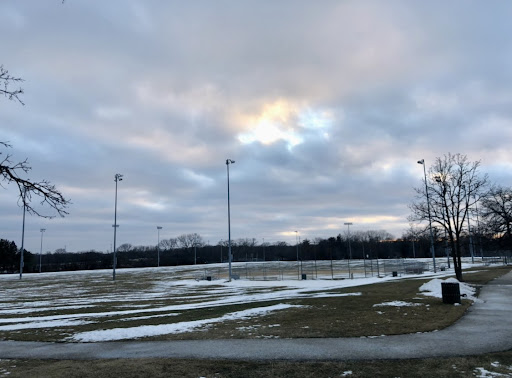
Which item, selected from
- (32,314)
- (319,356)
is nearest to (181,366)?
(319,356)

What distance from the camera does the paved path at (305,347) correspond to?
865 centimetres

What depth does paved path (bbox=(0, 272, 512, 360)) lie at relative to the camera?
8.65 metres

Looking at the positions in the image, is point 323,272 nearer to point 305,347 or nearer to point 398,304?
point 398,304

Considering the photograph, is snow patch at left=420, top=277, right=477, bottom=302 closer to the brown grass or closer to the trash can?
the trash can

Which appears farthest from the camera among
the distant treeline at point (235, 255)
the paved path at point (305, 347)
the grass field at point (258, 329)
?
the distant treeline at point (235, 255)

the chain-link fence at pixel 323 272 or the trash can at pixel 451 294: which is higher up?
the trash can at pixel 451 294

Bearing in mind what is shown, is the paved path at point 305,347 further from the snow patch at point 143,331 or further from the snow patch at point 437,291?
the snow patch at point 437,291

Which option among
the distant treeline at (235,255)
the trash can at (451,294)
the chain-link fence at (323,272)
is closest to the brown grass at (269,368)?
the trash can at (451,294)

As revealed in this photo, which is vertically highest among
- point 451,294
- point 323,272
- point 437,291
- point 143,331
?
point 451,294

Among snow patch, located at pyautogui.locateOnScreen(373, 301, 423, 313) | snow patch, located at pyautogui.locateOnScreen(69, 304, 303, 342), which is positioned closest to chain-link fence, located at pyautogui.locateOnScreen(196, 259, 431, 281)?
snow patch, located at pyautogui.locateOnScreen(373, 301, 423, 313)

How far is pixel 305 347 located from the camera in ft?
30.9

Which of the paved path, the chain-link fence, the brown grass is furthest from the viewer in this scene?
the chain-link fence

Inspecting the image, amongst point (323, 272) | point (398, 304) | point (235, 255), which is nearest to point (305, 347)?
point (398, 304)

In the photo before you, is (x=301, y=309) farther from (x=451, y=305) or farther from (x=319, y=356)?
(x=319, y=356)
